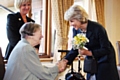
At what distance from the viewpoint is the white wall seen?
5656mm

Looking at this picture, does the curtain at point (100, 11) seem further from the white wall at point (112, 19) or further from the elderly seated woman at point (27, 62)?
the elderly seated woman at point (27, 62)

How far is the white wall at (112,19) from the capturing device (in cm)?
566

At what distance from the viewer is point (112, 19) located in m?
5.69

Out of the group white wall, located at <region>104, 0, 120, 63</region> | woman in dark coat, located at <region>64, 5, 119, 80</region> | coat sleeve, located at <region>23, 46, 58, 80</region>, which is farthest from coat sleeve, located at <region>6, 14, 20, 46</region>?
white wall, located at <region>104, 0, 120, 63</region>

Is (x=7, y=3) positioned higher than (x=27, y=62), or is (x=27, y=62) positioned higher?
(x=7, y=3)

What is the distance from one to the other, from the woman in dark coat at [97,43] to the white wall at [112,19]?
2967 mm

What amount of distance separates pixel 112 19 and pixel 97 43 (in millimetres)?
3112

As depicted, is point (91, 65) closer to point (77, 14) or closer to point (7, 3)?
point (77, 14)

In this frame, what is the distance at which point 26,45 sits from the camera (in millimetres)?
2105

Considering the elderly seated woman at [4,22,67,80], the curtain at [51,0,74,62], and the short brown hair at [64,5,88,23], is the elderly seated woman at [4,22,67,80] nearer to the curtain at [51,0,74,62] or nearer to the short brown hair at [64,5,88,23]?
the short brown hair at [64,5,88,23]

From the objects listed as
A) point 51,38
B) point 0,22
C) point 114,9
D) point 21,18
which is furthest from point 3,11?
point 114,9

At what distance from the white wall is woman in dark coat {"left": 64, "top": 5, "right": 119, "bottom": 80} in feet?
9.73

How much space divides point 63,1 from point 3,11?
1227 millimetres

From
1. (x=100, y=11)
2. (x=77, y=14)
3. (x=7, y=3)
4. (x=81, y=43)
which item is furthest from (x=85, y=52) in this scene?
(x=100, y=11)
